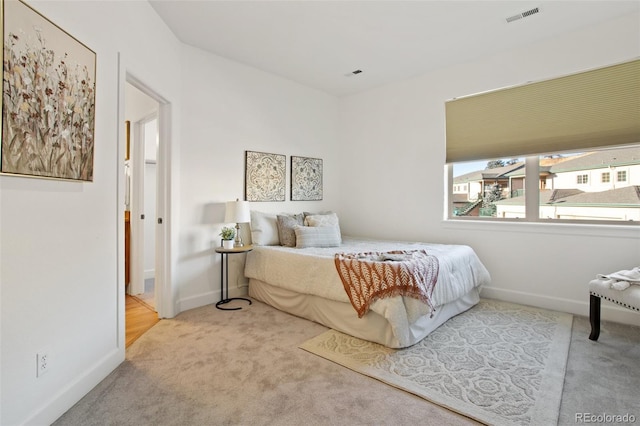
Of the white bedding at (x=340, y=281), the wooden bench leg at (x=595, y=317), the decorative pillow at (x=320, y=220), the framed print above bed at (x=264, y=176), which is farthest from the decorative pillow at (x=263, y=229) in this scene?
the wooden bench leg at (x=595, y=317)

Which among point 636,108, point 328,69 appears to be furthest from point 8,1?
point 636,108

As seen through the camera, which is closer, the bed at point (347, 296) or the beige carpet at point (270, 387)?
the beige carpet at point (270, 387)

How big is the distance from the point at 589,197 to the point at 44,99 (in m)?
4.42

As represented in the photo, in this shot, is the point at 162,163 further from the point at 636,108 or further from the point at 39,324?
the point at 636,108

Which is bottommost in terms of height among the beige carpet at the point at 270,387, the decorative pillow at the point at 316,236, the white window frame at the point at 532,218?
the beige carpet at the point at 270,387

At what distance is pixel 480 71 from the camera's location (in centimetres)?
372

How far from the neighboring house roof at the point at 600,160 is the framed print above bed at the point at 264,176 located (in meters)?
3.10

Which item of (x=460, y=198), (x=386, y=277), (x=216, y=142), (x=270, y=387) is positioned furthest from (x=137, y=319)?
(x=460, y=198)

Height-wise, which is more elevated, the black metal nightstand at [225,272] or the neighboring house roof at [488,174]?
the neighboring house roof at [488,174]

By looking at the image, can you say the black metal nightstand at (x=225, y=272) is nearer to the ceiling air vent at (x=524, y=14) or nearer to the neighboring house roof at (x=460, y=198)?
the neighboring house roof at (x=460, y=198)

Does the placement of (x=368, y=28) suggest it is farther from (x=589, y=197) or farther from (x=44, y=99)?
(x=589, y=197)

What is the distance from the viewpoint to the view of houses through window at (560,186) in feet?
10.1

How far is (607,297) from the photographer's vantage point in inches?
97.0

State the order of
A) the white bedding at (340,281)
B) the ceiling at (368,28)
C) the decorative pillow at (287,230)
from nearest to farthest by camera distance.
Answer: the white bedding at (340,281) → the ceiling at (368,28) → the decorative pillow at (287,230)
